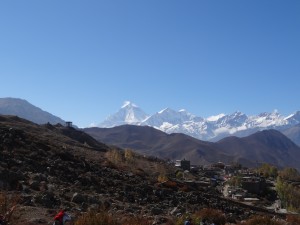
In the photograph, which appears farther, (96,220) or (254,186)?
(254,186)

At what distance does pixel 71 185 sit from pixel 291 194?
181ft

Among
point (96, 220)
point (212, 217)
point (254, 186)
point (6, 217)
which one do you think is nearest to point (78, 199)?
point (212, 217)

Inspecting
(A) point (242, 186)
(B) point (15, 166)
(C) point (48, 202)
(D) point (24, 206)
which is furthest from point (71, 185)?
(A) point (242, 186)

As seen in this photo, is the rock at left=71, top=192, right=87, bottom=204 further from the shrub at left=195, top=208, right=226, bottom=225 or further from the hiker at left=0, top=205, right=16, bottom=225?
the hiker at left=0, top=205, right=16, bottom=225

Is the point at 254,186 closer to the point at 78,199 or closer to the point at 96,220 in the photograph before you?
the point at 78,199

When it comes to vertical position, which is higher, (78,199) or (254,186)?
(254,186)

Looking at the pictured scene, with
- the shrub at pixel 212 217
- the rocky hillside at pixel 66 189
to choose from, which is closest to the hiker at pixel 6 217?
the rocky hillside at pixel 66 189

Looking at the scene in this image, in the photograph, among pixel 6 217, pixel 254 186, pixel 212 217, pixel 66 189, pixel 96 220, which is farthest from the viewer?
pixel 254 186

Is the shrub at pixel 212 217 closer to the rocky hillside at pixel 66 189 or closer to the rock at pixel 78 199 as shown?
the rocky hillside at pixel 66 189

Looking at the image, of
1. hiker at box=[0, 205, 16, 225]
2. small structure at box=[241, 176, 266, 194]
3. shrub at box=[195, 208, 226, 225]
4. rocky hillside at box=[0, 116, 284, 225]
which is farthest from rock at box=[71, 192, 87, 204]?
small structure at box=[241, 176, 266, 194]

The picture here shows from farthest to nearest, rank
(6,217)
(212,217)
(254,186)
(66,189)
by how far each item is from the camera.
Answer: (254,186)
(66,189)
(212,217)
(6,217)

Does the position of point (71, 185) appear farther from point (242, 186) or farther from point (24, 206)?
point (242, 186)

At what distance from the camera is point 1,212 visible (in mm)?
14148

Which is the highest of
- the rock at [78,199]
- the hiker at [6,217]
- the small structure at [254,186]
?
the small structure at [254,186]
